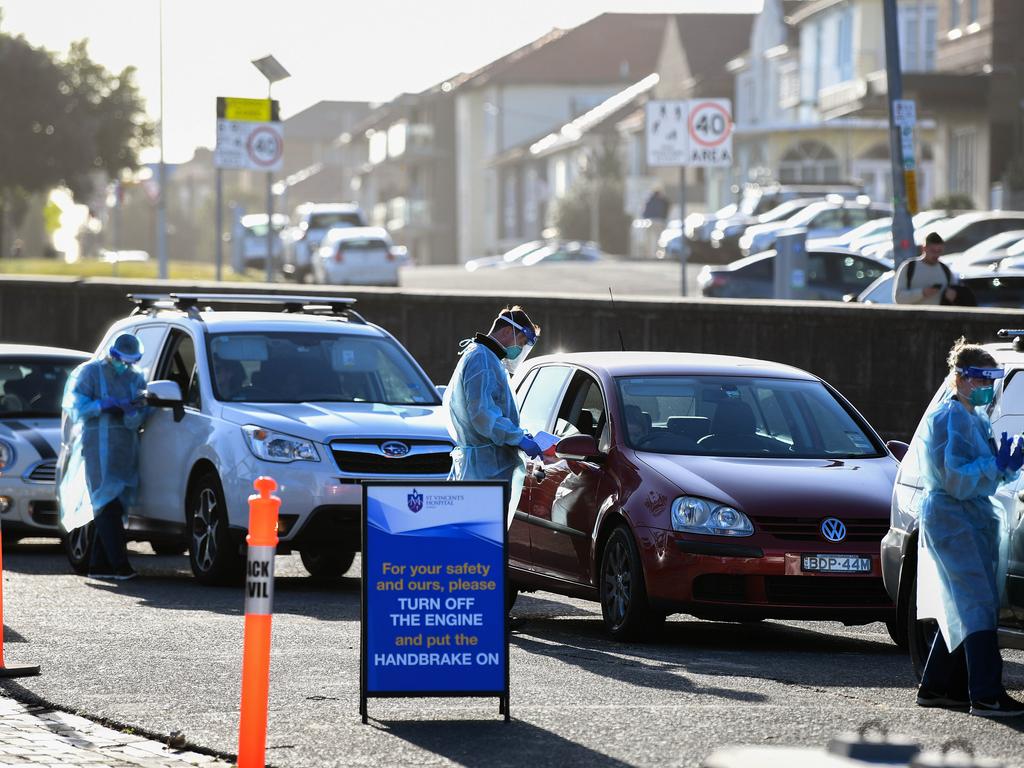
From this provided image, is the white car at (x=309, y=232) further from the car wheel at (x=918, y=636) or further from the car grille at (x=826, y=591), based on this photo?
the car wheel at (x=918, y=636)

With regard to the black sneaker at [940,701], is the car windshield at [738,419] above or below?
above

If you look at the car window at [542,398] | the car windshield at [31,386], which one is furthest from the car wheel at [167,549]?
the car window at [542,398]

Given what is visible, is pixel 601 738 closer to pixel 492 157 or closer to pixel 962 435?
pixel 962 435

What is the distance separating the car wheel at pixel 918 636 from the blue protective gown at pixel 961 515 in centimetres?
52

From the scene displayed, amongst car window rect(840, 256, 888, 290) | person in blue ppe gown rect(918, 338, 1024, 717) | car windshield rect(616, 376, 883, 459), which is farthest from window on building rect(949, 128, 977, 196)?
person in blue ppe gown rect(918, 338, 1024, 717)

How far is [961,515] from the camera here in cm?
827

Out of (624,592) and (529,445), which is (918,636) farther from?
(529,445)

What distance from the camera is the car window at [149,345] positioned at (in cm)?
1488

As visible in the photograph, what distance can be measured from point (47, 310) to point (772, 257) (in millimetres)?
11338

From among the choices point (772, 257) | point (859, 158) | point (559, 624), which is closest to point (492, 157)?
point (859, 158)

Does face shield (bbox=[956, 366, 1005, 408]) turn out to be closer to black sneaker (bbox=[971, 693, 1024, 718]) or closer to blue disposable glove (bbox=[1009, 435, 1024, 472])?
blue disposable glove (bbox=[1009, 435, 1024, 472])

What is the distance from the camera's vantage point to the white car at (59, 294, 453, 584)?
13.0m

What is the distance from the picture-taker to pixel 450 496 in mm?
8172

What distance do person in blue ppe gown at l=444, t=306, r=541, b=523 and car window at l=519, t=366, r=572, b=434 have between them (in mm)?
1216
